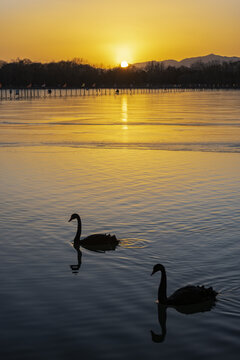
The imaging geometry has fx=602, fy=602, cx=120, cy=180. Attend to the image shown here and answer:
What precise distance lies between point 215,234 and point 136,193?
646cm

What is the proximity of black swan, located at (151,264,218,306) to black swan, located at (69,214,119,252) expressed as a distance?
3818 millimetres

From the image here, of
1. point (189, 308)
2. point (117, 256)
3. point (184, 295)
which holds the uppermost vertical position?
point (184, 295)

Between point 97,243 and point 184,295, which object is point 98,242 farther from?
point 184,295

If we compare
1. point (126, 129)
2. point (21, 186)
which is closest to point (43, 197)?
point (21, 186)

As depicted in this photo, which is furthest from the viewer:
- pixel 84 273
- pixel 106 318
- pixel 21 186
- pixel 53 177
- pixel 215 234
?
pixel 53 177

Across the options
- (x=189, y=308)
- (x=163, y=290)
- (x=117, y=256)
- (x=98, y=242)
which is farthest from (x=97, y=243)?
(x=189, y=308)

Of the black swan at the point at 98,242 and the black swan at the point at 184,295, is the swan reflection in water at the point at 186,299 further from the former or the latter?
the black swan at the point at 98,242

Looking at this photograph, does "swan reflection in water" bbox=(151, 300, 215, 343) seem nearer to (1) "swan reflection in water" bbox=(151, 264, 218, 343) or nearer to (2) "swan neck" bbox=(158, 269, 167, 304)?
(1) "swan reflection in water" bbox=(151, 264, 218, 343)

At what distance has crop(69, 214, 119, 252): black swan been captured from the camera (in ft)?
50.8

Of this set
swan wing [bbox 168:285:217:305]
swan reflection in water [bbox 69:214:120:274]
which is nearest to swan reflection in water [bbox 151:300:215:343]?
swan wing [bbox 168:285:217:305]

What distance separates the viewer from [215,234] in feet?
55.0

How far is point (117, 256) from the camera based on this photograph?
49.1 ft

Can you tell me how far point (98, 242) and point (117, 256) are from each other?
2.83ft

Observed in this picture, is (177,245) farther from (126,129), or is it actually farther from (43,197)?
(126,129)
